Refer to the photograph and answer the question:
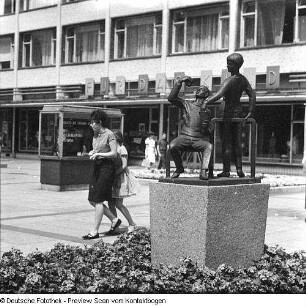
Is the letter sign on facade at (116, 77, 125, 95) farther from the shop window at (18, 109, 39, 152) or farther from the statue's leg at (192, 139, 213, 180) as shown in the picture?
the statue's leg at (192, 139, 213, 180)

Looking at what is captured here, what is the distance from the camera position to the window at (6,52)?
4447cm

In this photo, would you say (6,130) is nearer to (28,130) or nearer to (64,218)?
(28,130)

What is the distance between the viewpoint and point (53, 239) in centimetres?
959

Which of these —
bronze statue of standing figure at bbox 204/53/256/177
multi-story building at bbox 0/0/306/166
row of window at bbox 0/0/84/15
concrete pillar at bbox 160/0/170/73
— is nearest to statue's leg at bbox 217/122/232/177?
bronze statue of standing figure at bbox 204/53/256/177

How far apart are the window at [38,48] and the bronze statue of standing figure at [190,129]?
→ 36.3 m

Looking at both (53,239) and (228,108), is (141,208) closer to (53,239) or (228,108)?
(53,239)

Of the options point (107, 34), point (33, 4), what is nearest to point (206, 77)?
point (107, 34)

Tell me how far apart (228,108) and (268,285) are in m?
1.66

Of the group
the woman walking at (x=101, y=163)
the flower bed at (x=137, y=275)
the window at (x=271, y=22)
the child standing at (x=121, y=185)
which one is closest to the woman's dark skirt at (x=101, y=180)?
the woman walking at (x=101, y=163)

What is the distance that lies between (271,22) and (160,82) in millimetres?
6577

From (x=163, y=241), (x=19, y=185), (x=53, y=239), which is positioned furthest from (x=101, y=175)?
(x=19, y=185)

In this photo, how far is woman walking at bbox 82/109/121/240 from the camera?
31.8 feet

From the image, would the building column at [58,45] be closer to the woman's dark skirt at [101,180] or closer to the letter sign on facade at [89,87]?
the letter sign on facade at [89,87]

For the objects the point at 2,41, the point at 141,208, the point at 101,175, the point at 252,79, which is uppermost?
the point at 2,41
